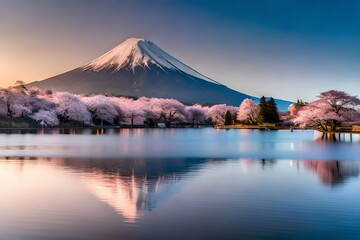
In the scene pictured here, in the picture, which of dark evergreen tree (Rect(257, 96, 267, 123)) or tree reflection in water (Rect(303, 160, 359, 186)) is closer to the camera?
tree reflection in water (Rect(303, 160, 359, 186))

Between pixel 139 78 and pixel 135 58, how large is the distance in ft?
31.3

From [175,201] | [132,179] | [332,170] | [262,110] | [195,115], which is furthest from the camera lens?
[195,115]

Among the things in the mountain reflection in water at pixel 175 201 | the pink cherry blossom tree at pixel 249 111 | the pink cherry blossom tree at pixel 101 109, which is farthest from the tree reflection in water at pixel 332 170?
the pink cherry blossom tree at pixel 249 111

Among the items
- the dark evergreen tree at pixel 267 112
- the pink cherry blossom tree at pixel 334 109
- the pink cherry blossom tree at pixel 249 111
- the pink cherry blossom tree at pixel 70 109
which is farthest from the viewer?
the pink cherry blossom tree at pixel 249 111

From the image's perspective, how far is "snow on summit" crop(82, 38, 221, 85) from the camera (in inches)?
6678

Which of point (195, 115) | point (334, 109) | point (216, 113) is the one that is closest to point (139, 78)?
point (216, 113)

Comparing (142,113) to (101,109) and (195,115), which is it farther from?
(195,115)

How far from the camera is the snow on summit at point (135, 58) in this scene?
169625 millimetres

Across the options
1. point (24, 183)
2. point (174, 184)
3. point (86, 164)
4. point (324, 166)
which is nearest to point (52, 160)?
point (86, 164)

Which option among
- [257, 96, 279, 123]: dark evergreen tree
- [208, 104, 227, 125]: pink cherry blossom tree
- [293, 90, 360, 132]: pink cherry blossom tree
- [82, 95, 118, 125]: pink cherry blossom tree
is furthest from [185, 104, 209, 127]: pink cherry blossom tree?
[293, 90, 360, 132]: pink cherry blossom tree

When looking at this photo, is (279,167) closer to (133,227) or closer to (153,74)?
(133,227)

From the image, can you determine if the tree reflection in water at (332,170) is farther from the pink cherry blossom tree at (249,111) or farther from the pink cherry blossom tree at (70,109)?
the pink cherry blossom tree at (249,111)

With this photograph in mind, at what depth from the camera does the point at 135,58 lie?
172 m

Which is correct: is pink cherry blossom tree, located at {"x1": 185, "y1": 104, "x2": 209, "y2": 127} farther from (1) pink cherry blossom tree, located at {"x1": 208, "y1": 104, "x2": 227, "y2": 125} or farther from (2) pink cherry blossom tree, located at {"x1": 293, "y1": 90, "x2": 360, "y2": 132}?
(2) pink cherry blossom tree, located at {"x1": 293, "y1": 90, "x2": 360, "y2": 132}
